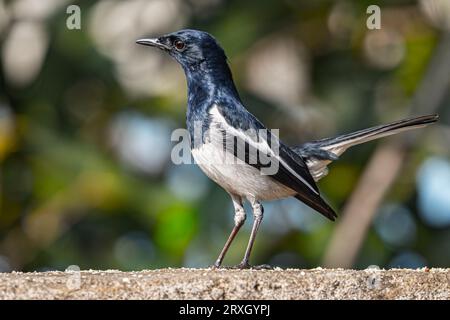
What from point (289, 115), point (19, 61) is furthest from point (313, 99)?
point (19, 61)

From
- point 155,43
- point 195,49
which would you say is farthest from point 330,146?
point 155,43

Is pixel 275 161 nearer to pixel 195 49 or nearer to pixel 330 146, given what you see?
pixel 330 146

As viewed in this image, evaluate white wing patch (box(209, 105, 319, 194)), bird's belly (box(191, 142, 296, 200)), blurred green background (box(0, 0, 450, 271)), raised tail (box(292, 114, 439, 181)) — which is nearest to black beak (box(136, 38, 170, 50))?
white wing patch (box(209, 105, 319, 194))

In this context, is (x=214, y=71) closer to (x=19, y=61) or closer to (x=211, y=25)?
(x=211, y=25)

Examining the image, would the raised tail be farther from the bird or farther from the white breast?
the white breast

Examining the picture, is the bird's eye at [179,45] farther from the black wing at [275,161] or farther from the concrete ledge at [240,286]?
the concrete ledge at [240,286]
